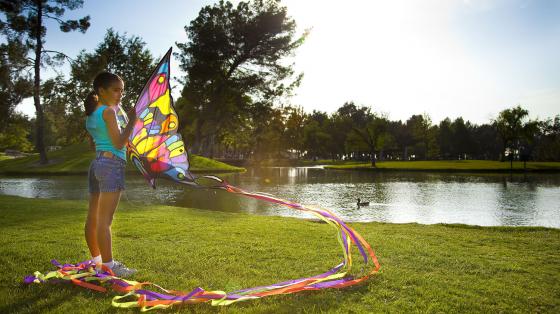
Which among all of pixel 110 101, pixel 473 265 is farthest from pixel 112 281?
pixel 473 265

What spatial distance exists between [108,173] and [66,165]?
37086 mm

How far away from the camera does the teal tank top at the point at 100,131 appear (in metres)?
4.69

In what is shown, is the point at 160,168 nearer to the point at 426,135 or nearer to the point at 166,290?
the point at 166,290

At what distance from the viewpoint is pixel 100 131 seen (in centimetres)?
471

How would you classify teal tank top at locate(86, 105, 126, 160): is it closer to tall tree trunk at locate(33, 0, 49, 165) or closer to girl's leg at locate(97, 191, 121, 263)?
girl's leg at locate(97, 191, 121, 263)

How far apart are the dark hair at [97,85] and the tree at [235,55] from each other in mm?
32473

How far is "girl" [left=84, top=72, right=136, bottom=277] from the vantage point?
466 cm

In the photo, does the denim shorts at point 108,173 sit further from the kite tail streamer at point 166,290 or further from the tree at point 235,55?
the tree at point 235,55

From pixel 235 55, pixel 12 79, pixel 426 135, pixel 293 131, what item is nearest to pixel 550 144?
pixel 426 135

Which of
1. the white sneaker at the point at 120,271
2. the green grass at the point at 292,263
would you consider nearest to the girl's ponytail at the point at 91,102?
the white sneaker at the point at 120,271

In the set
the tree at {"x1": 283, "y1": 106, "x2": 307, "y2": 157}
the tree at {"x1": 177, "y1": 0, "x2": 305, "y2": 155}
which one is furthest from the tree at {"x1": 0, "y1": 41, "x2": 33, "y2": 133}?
the tree at {"x1": 283, "y1": 106, "x2": 307, "y2": 157}

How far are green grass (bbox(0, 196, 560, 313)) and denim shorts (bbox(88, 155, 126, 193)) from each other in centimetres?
124

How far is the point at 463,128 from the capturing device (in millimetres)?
106062

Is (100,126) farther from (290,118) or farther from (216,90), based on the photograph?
(290,118)
